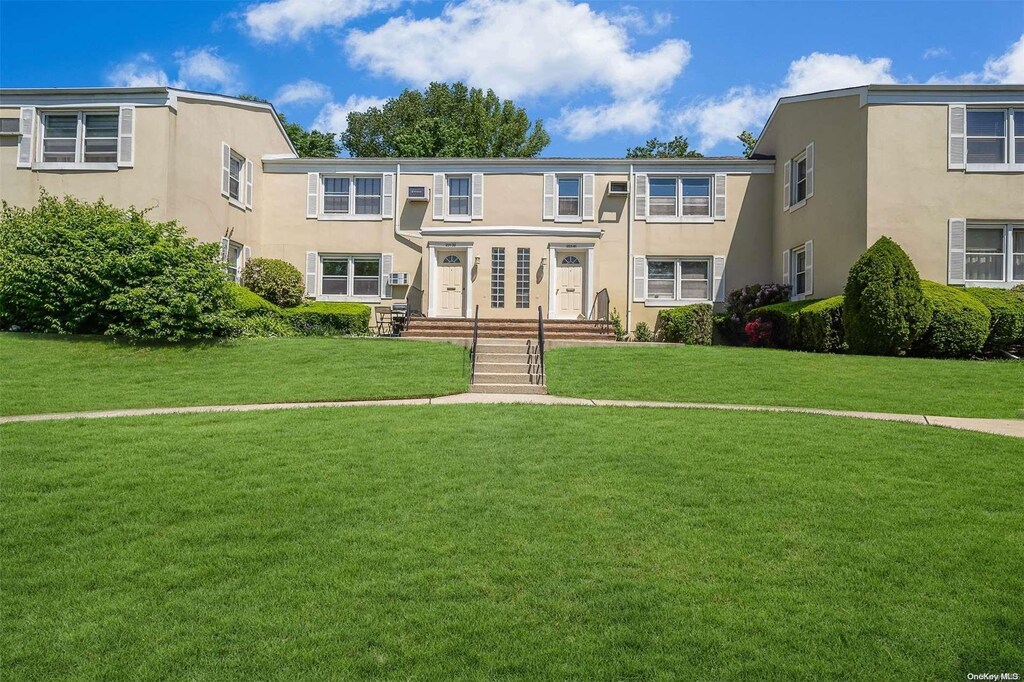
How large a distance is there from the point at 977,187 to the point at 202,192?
19.4 m

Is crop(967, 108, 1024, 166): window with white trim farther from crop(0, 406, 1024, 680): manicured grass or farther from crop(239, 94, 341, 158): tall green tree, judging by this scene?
crop(239, 94, 341, 158): tall green tree

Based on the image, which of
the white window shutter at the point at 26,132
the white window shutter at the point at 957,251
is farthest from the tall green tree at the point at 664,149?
the white window shutter at the point at 26,132

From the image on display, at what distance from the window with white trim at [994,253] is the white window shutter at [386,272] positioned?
15610 millimetres

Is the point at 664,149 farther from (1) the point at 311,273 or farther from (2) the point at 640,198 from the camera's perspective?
(1) the point at 311,273

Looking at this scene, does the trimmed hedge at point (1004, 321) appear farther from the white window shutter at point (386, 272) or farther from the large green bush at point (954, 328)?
the white window shutter at point (386, 272)

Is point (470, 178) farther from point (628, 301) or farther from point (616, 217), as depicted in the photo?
point (628, 301)

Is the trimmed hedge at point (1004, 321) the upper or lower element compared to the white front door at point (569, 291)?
lower

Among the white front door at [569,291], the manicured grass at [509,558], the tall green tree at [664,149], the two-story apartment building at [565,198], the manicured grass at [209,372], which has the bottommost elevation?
the manicured grass at [509,558]

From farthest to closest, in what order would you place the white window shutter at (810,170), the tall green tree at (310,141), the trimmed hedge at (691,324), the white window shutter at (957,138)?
the tall green tree at (310,141), the trimmed hedge at (691,324), the white window shutter at (810,170), the white window shutter at (957,138)

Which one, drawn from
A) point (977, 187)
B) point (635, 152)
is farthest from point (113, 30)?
point (635, 152)

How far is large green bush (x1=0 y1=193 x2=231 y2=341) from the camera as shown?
1341 cm

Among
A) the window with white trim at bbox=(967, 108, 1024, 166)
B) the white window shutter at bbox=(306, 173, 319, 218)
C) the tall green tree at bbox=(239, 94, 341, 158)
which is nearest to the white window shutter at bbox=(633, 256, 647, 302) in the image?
the window with white trim at bbox=(967, 108, 1024, 166)

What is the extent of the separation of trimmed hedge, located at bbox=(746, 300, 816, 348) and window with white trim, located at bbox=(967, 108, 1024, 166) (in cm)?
510

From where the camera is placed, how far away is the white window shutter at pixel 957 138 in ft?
52.9
